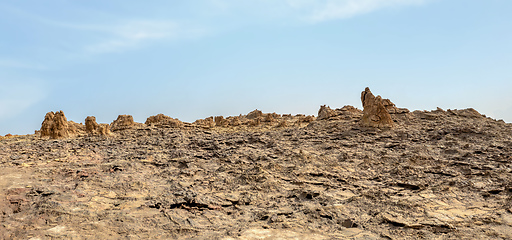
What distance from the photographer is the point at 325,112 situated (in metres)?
18.1

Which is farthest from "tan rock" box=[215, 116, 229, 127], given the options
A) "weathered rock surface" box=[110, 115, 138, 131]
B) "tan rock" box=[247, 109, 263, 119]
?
"weathered rock surface" box=[110, 115, 138, 131]

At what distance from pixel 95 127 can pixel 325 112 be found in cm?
1091

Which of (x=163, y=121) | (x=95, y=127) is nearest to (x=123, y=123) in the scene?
(x=95, y=127)

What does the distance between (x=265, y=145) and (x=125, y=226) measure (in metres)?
7.45

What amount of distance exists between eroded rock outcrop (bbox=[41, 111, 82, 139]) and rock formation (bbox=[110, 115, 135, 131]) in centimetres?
186

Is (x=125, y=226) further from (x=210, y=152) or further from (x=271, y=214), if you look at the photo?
(x=210, y=152)

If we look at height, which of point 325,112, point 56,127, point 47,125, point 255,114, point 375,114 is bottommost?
point 56,127

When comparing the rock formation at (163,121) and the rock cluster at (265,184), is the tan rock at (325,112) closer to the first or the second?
the rock cluster at (265,184)

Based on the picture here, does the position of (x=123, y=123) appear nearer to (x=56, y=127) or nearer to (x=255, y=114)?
(x=56, y=127)

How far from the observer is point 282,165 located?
11555mm

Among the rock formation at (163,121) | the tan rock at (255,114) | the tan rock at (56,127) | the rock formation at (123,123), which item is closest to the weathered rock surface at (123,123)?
the rock formation at (123,123)

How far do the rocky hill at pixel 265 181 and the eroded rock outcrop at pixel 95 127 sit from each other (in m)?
0.07

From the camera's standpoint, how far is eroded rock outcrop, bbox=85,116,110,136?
15586 millimetres

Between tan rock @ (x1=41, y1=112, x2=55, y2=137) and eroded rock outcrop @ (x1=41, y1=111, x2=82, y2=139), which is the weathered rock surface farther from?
tan rock @ (x1=41, y1=112, x2=55, y2=137)
